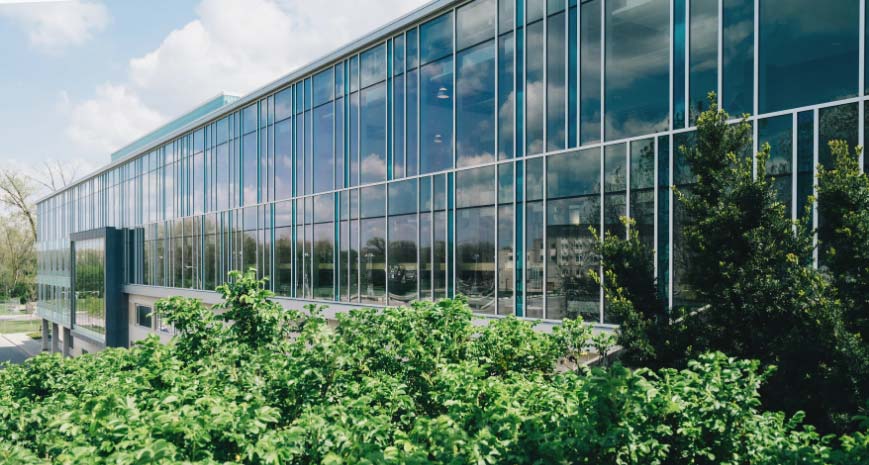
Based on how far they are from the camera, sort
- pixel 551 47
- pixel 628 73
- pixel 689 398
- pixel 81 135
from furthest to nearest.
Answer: pixel 81 135 → pixel 551 47 → pixel 628 73 → pixel 689 398

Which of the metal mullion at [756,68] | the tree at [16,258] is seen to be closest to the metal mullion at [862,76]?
the metal mullion at [756,68]

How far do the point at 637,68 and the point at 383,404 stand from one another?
448 inches

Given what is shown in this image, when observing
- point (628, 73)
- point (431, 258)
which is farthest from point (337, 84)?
point (628, 73)

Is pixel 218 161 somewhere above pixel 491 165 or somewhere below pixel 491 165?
above

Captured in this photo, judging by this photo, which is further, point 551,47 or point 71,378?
point 551,47

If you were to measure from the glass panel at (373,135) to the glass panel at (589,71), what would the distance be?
8.91 metres

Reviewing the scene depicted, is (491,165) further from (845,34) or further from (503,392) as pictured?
(503,392)

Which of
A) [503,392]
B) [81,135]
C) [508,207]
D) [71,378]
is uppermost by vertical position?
[81,135]

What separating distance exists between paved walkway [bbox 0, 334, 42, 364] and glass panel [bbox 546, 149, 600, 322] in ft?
162

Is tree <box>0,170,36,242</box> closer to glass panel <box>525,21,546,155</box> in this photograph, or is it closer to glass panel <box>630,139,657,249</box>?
glass panel <box>525,21,546,155</box>

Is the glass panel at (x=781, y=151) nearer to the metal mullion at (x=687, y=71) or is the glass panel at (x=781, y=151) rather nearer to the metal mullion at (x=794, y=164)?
the metal mullion at (x=794, y=164)

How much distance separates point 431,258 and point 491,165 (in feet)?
13.3

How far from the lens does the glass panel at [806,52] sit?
38.8 ft

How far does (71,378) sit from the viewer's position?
1025 cm
